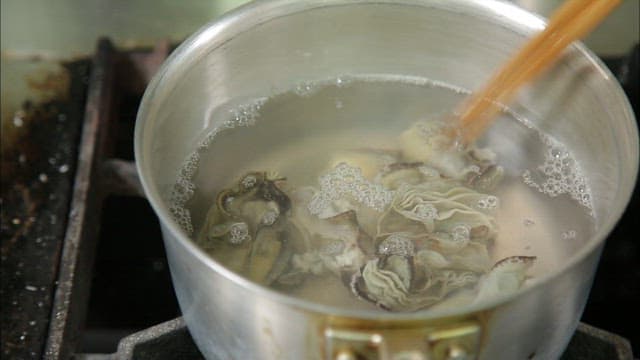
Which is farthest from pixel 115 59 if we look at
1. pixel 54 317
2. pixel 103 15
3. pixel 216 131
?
pixel 54 317

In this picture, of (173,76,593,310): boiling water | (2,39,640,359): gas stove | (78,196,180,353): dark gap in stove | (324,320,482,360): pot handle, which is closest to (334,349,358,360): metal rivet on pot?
(324,320,482,360): pot handle

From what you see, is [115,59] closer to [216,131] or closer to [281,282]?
[216,131]

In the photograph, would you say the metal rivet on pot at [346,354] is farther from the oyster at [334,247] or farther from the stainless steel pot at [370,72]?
the oyster at [334,247]

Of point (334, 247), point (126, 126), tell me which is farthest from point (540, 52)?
point (126, 126)

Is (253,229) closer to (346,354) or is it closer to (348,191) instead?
(348,191)

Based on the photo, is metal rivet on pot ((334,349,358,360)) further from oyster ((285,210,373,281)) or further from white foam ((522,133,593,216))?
white foam ((522,133,593,216))

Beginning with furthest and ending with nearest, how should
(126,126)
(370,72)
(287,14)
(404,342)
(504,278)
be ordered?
1. (126,126)
2. (370,72)
3. (287,14)
4. (504,278)
5. (404,342)

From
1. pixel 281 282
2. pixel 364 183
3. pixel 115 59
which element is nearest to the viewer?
pixel 281 282
